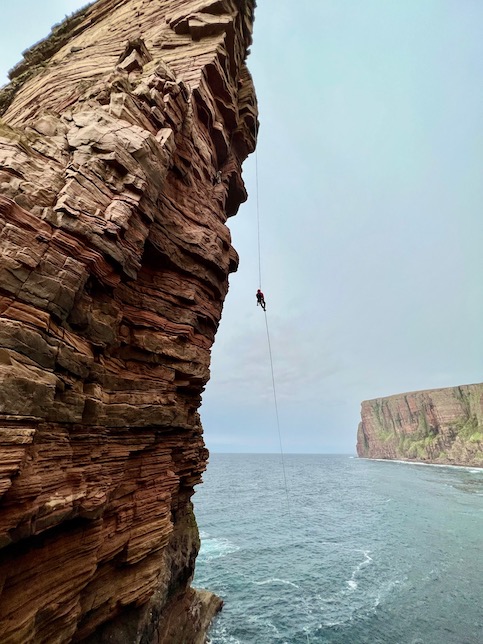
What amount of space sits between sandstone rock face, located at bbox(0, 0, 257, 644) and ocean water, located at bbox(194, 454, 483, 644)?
10.9 m

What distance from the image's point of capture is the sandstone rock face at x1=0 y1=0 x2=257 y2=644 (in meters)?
7.09

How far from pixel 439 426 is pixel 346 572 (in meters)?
158

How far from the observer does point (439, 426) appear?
518ft

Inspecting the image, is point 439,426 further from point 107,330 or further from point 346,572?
point 107,330

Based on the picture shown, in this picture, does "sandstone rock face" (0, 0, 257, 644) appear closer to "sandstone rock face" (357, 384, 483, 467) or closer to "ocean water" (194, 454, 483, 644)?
"ocean water" (194, 454, 483, 644)

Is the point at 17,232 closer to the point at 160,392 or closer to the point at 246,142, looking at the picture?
the point at 160,392

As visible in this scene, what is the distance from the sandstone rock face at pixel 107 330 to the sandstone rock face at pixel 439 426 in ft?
555

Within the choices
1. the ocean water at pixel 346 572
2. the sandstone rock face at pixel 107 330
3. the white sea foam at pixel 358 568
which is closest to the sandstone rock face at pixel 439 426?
the ocean water at pixel 346 572

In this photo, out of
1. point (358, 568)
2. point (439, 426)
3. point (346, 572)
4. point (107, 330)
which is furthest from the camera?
point (439, 426)

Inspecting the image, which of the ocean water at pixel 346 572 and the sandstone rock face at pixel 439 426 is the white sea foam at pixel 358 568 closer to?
the ocean water at pixel 346 572

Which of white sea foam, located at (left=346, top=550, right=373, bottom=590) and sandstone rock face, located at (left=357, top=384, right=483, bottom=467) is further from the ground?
sandstone rock face, located at (left=357, top=384, right=483, bottom=467)

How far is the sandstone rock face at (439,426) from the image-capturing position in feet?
465

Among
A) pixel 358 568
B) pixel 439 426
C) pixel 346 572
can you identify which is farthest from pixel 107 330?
pixel 439 426

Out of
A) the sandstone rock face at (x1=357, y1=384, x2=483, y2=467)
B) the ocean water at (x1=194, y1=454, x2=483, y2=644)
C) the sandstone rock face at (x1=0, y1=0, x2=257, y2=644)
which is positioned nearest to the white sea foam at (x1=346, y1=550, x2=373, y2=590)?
the ocean water at (x1=194, y1=454, x2=483, y2=644)
